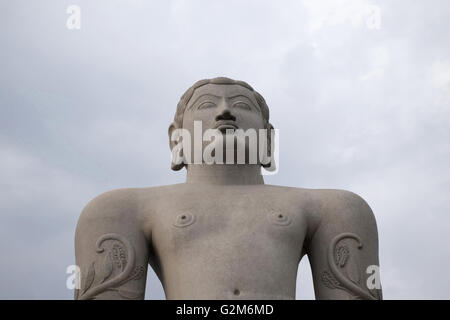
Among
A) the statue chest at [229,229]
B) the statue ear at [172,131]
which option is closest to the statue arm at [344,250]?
the statue chest at [229,229]

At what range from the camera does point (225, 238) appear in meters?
8.10

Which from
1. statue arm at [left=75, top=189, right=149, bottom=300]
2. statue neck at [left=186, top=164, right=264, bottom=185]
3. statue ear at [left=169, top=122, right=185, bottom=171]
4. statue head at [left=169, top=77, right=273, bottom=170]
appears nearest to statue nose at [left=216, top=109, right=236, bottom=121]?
statue head at [left=169, top=77, right=273, bottom=170]

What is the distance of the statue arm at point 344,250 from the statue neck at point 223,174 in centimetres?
107

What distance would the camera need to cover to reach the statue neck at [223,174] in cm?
922

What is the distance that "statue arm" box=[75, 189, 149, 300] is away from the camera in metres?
8.05

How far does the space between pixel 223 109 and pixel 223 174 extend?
0.88 meters

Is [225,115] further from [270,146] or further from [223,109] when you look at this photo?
[270,146]

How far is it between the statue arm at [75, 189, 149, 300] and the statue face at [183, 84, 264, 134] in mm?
1534

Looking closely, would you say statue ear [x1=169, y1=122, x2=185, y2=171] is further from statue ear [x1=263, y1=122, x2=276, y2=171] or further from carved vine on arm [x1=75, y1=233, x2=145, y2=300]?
carved vine on arm [x1=75, y1=233, x2=145, y2=300]

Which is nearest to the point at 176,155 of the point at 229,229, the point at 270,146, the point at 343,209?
the point at 270,146

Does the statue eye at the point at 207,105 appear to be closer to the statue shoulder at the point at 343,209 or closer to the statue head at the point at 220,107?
the statue head at the point at 220,107
